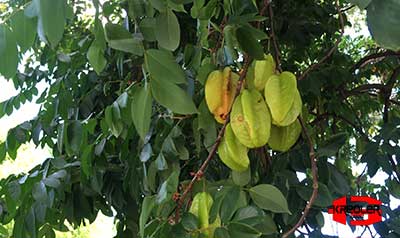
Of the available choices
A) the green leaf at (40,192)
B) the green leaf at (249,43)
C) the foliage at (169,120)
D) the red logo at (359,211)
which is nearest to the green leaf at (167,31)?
the foliage at (169,120)

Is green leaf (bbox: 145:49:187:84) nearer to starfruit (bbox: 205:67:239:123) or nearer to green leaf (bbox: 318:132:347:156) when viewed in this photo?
starfruit (bbox: 205:67:239:123)

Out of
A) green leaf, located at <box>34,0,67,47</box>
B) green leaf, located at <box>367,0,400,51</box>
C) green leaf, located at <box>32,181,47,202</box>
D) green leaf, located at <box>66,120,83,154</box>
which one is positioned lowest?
green leaf, located at <box>32,181,47,202</box>

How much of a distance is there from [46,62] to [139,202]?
0.55 meters

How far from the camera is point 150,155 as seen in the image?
114cm

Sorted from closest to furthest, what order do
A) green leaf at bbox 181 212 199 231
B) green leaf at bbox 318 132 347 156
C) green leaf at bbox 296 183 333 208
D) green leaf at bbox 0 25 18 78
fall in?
green leaf at bbox 0 25 18 78
green leaf at bbox 181 212 199 231
green leaf at bbox 296 183 333 208
green leaf at bbox 318 132 347 156

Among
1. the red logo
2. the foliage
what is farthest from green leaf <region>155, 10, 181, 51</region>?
the red logo

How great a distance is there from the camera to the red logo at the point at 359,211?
132 centimetres

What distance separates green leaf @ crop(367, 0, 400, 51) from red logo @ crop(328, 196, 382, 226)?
32.4 inches

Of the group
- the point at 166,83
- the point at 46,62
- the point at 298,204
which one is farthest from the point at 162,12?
the point at 46,62

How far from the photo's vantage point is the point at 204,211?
0.81m

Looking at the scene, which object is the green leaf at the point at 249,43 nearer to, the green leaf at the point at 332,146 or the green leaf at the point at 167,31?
the green leaf at the point at 167,31

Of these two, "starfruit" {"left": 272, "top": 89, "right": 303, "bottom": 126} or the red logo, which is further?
the red logo

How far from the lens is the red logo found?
4.34 ft

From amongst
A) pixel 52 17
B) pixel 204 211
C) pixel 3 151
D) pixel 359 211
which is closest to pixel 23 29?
pixel 52 17
